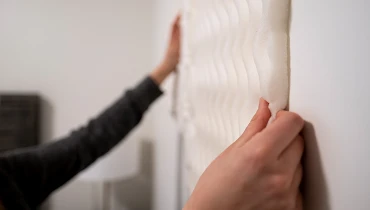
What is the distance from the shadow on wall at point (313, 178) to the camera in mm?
314

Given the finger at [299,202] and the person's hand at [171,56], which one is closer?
the finger at [299,202]

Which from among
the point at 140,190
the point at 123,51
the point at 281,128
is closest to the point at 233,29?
the point at 281,128

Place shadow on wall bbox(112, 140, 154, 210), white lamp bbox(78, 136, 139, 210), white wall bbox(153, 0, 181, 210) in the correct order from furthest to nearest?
shadow on wall bbox(112, 140, 154, 210)
white lamp bbox(78, 136, 139, 210)
white wall bbox(153, 0, 181, 210)

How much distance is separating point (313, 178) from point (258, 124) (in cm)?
8

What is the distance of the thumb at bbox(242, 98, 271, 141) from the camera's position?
333 millimetres

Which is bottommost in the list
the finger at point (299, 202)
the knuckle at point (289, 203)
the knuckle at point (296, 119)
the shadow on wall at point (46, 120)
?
the shadow on wall at point (46, 120)

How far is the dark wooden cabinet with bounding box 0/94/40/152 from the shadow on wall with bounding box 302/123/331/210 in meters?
1.68

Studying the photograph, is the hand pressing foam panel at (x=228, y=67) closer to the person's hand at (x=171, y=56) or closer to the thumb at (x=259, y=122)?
the thumb at (x=259, y=122)

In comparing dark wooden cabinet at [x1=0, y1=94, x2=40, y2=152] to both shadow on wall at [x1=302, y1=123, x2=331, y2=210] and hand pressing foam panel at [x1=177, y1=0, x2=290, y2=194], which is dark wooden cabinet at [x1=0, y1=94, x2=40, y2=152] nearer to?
hand pressing foam panel at [x1=177, y1=0, x2=290, y2=194]

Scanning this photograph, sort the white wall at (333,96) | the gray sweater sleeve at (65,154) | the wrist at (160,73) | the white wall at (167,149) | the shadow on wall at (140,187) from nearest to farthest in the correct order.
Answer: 1. the white wall at (333,96)
2. the gray sweater sleeve at (65,154)
3. the wrist at (160,73)
4. the white wall at (167,149)
5. the shadow on wall at (140,187)

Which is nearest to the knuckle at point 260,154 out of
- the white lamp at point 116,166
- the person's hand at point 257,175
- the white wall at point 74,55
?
the person's hand at point 257,175

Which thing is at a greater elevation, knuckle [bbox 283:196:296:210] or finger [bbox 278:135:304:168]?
finger [bbox 278:135:304:168]

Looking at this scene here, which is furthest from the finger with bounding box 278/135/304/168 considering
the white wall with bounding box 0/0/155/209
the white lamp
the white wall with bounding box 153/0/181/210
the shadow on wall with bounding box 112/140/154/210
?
the shadow on wall with bounding box 112/140/154/210

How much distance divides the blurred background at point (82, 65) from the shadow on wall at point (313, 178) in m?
1.36
